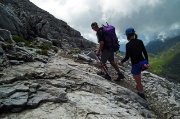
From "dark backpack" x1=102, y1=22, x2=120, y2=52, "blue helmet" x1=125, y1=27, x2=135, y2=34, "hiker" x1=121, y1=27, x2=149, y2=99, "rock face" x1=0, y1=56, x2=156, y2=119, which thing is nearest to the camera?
"rock face" x1=0, y1=56, x2=156, y2=119

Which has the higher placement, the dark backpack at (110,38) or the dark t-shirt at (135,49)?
the dark backpack at (110,38)

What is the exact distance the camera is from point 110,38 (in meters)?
13.5

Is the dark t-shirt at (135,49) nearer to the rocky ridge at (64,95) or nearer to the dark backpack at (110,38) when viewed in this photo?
the dark backpack at (110,38)

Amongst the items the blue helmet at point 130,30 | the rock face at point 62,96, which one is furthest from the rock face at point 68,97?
the blue helmet at point 130,30

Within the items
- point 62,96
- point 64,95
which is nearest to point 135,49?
point 64,95

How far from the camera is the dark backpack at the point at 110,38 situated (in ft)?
44.0

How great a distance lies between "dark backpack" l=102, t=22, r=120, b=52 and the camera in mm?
13414

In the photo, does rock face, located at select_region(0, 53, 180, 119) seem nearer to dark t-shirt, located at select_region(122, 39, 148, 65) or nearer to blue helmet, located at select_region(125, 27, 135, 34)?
dark t-shirt, located at select_region(122, 39, 148, 65)

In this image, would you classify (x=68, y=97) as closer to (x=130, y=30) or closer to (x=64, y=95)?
(x=64, y=95)

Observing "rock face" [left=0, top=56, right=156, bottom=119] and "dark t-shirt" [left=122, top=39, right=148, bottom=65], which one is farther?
"dark t-shirt" [left=122, top=39, right=148, bottom=65]

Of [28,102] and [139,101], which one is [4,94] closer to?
[28,102]

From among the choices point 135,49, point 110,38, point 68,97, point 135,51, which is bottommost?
point 68,97

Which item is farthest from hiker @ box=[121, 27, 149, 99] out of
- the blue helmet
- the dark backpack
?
the dark backpack

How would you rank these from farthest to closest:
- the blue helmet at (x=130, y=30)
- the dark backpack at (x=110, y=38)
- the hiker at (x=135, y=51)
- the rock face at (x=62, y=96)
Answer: the dark backpack at (x=110, y=38) < the blue helmet at (x=130, y=30) < the hiker at (x=135, y=51) < the rock face at (x=62, y=96)
